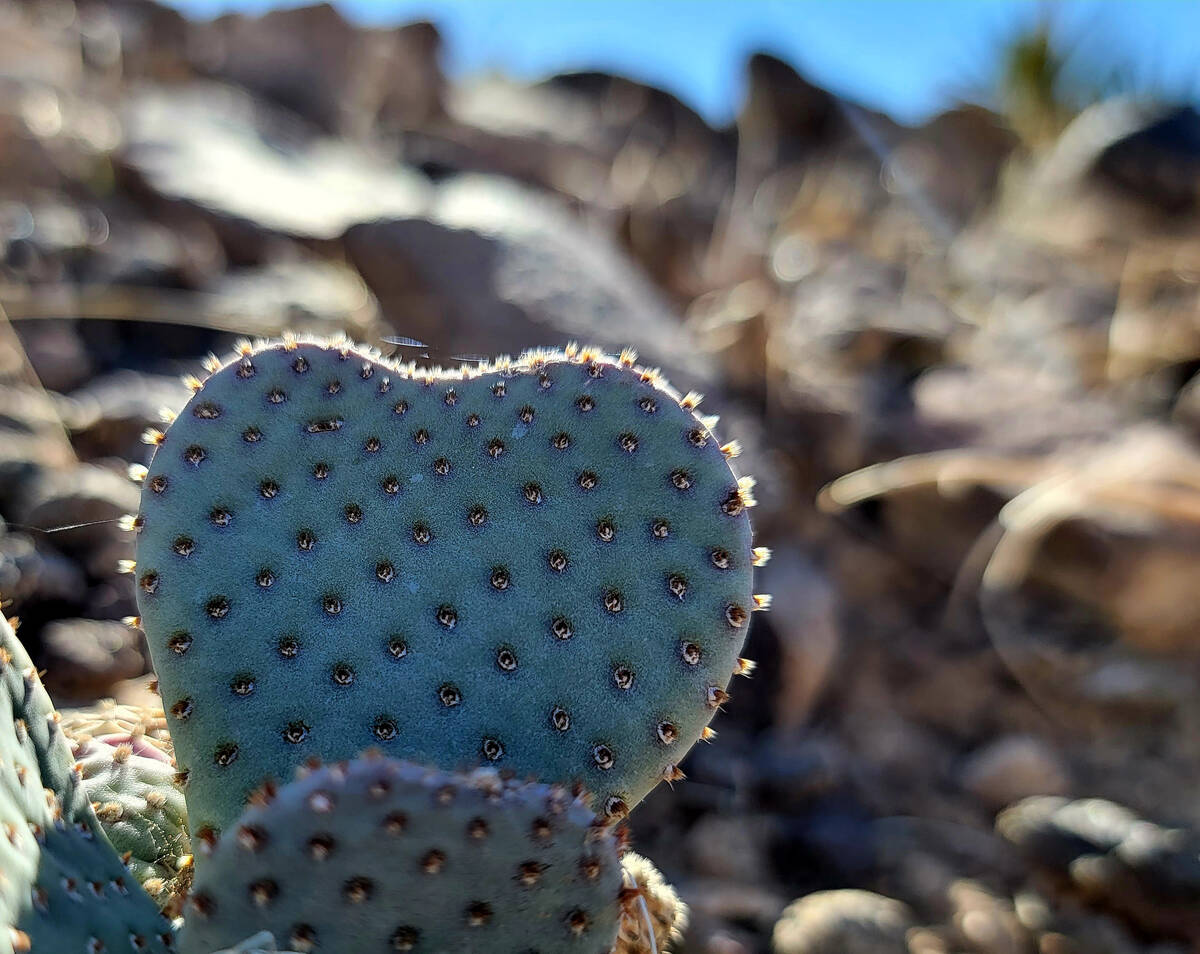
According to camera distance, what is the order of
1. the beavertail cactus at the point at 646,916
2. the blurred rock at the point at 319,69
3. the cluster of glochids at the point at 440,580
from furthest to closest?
the blurred rock at the point at 319,69, the beavertail cactus at the point at 646,916, the cluster of glochids at the point at 440,580

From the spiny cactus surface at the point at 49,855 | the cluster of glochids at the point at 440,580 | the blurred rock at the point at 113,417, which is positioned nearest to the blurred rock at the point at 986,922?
the cluster of glochids at the point at 440,580

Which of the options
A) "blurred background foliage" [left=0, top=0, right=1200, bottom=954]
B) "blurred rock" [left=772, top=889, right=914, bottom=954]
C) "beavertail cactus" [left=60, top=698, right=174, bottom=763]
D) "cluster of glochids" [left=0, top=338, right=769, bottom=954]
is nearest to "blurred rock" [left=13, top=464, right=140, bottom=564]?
"blurred background foliage" [left=0, top=0, right=1200, bottom=954]

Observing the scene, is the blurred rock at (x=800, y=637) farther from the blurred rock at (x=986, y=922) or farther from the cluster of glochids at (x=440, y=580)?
the cluster of glochids at (x=440, y=580)

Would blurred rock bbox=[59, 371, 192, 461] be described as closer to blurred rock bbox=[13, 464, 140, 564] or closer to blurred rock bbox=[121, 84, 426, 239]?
blurred rock bbox=[13, 464, 140, 564]

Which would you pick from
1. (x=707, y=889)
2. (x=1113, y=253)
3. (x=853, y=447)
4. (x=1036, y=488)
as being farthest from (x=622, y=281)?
(x=1113, y=253)

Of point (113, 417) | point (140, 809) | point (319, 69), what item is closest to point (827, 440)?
point (113, 417)

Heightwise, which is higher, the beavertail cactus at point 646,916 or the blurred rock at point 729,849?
the beavertail cactus at point 646,916

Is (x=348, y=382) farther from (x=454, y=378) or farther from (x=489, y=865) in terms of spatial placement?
(x=489, y=865)

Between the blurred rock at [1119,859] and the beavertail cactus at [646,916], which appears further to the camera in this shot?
the blurred rock at [1119,859]
